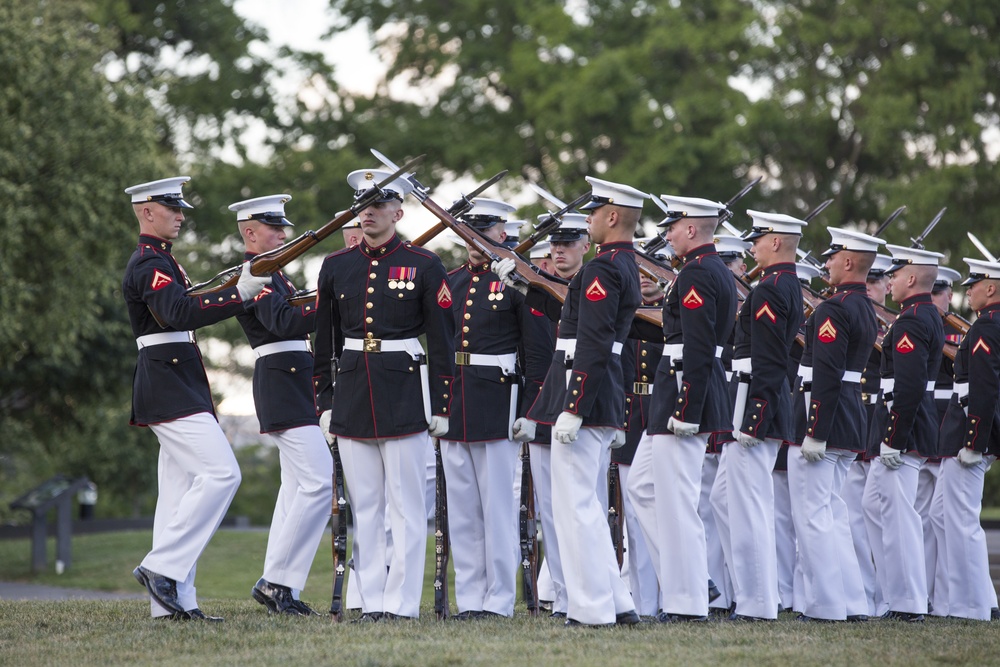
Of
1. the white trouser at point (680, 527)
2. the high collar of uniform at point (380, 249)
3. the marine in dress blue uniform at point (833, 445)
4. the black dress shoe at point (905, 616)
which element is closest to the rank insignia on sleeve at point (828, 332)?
the marine in dress blue uniform at point (833, 445)

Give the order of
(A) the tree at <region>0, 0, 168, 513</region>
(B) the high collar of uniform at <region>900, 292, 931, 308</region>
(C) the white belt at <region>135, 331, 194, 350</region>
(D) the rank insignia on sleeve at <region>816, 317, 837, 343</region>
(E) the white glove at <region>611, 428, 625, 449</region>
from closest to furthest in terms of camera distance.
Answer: (E) the white glove at <region>611, 428, 625, 449</region> < (C) the white belt at <region>135, 331, 194, 350</region> < (D) the rank insignia on sleeve at <region>816, 317, 837, 343</region> < (B) the high collar of uniform at <region>900, 292, 931, 308</region> < (A) the tree at <region>0, 0, 168, 513</region>

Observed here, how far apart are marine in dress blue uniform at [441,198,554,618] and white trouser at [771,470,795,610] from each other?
1.82m

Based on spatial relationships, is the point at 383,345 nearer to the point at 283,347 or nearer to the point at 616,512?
the point at 283,347

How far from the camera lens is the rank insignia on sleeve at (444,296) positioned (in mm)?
7703

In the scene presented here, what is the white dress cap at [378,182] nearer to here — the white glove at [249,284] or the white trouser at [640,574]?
the white glove at [249,284]

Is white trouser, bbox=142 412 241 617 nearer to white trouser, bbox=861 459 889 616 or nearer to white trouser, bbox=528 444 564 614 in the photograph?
white trouser, bbox=528 444 564 614

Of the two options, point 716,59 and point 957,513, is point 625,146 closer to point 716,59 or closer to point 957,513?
point 716,59

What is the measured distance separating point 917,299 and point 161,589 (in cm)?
533

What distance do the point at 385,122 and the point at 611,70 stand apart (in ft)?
16.3

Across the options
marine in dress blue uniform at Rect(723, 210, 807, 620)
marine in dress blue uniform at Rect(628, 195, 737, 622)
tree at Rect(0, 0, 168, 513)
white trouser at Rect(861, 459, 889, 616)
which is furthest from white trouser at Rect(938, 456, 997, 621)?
tree at Rect(0, 0, 168, 513)

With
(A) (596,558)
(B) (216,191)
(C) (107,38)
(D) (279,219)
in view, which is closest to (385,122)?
(B) (216,191)

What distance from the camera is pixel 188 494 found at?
25.6ft

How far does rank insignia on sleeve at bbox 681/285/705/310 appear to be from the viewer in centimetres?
762

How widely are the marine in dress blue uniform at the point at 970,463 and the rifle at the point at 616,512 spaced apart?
232cm
